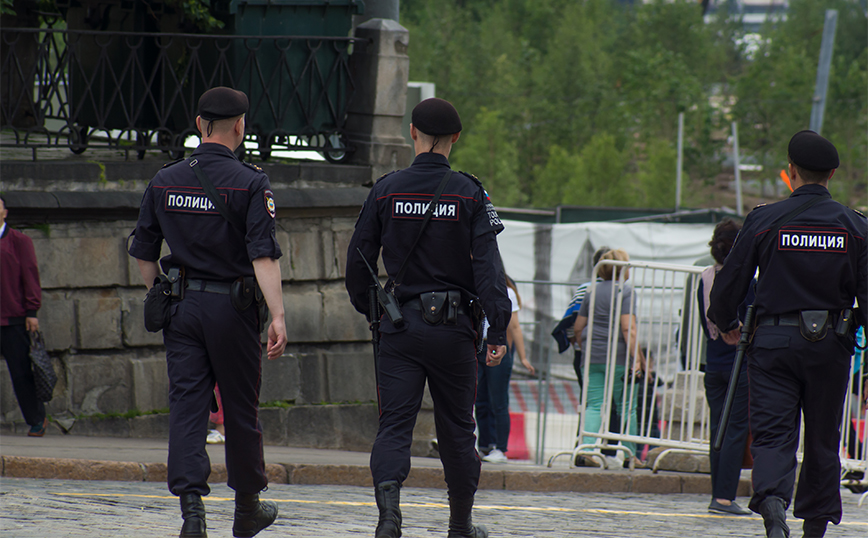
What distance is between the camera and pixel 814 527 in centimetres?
469

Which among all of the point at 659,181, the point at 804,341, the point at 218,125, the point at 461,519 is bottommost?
the point at 461,519

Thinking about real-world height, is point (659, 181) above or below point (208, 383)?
above

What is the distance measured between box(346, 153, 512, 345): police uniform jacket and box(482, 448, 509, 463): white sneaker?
3672 mm

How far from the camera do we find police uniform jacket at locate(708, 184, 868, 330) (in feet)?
15.0

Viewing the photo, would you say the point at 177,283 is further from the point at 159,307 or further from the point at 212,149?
the point at 212,149

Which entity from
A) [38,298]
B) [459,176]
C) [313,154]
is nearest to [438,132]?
[459,176]

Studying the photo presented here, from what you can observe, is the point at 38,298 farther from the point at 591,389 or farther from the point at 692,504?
the point at 692,504

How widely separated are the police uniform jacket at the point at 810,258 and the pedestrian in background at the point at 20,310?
15.9 ft

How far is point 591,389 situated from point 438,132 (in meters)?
3.77

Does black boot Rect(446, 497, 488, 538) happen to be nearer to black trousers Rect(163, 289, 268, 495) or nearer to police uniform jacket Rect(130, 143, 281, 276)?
black trousers Rect(163, 289, 268, 495)

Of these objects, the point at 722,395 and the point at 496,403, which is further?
the point at 496,403

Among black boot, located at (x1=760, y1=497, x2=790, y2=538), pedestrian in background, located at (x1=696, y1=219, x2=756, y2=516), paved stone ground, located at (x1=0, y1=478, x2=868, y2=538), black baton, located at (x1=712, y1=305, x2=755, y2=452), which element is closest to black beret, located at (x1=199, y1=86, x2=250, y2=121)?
paved stone ground, located at (x1=0, y1=478, x2=868, y2=538)

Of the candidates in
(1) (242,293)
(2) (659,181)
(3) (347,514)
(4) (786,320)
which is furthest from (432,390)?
(2) (659,181)

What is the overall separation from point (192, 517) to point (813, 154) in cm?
328
